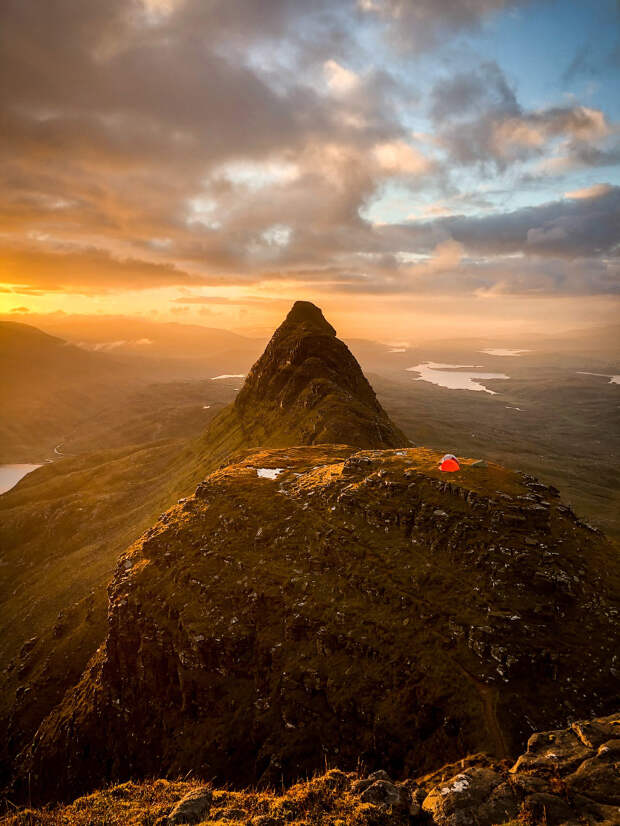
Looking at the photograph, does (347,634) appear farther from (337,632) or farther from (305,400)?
(305,400)

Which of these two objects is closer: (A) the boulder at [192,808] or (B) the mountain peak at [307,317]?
(A) the boulder at [192,808]

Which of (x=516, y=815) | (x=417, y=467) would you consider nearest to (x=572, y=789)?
(x=516, y=815)

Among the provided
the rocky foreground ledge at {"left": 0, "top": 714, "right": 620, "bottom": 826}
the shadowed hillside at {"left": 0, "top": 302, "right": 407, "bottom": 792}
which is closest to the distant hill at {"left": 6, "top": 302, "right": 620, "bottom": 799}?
the shadowed hillside at {"left": 0, "top": 302, "right": 407, "bottom": 792}

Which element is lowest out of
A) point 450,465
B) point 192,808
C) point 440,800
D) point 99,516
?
point 99,516

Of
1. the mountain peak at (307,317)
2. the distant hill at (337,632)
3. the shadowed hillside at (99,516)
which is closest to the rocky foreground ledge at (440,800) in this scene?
the distant hill at (337,632)

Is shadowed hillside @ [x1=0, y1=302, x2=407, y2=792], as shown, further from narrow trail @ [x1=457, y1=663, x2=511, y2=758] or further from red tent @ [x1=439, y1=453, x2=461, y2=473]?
narrow trail @ [x1=457, y1=663, x2=511, y2=758]

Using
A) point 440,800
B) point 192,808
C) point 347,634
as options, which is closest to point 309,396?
point 347,634

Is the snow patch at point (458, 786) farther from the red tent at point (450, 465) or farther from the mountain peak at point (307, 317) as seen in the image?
the mountain peak at point (307, 317)
